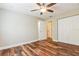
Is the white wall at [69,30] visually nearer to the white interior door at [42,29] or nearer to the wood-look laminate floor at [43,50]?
the wood-look laminate floor at [43,50]

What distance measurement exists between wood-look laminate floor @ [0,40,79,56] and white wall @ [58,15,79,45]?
101 mm

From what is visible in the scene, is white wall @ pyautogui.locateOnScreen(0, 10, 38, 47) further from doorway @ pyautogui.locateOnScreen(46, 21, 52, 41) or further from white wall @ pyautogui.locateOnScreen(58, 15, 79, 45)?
white wall @ pyautogui.locateOnScreen(58, 15, 79, 45)

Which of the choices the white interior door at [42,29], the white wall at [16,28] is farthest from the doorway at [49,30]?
the white wall at [16,28]

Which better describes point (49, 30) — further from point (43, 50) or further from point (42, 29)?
point (43, 50)

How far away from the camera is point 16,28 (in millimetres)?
1852

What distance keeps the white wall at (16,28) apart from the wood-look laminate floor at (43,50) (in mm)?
119

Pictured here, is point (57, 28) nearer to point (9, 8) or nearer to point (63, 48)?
point (63, 48)

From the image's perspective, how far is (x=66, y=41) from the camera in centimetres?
184

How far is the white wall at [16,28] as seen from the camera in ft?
5.85

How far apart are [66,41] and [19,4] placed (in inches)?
40.6

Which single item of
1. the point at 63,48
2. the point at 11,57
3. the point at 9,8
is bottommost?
the point at 11,57

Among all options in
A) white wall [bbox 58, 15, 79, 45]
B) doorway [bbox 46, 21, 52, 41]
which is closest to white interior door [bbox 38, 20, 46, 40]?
doorway [bbox 46, 21, 52, 41]

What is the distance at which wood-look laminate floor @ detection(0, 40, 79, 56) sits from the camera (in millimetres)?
1806

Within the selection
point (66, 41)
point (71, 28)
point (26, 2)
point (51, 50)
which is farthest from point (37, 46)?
point (26, 2)
